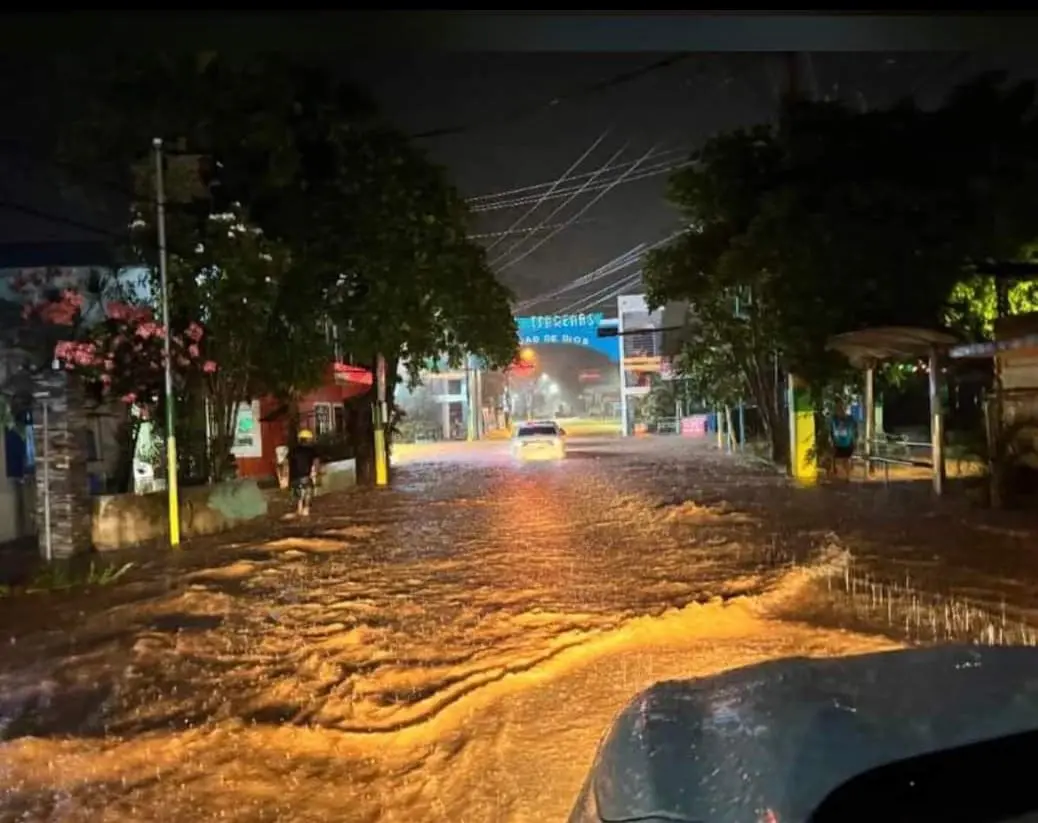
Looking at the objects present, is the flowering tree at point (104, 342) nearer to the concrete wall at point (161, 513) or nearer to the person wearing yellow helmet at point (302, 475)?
the concrete wall at point (161, 513)

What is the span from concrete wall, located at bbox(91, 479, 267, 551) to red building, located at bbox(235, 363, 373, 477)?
3189mm

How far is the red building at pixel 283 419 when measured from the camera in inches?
790

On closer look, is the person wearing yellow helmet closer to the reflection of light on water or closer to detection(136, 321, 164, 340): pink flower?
detection(136, 321, 164, 340): pink flower

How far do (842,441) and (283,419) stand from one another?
1077cm

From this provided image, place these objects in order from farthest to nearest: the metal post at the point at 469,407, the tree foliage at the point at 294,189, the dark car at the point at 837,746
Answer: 1. the metal post at the point at 469,407
2. the tree foliage at the point at 294,189
3. the dark car at the point at 837,746

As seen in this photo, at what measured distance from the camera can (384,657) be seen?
23.9 ft

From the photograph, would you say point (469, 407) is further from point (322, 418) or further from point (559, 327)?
point (322, 418)

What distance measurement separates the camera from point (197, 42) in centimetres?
448

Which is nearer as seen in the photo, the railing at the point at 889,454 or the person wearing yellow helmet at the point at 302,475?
the person wearing yellow helmet at the point at 302,475

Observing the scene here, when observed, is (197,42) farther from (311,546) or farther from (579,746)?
(311,546)

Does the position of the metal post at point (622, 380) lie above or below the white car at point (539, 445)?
above

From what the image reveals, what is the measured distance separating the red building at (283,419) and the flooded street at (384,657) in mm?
5869

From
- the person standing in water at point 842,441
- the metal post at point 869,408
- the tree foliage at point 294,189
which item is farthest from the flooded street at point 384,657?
the person standing in water at point 842,441

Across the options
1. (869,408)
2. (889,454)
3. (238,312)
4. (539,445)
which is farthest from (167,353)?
(539,445)
